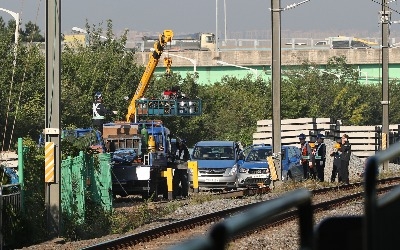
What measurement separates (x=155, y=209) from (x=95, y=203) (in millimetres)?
2047

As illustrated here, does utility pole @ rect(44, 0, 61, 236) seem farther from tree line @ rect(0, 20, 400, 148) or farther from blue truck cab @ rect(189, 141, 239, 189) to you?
tree line @ rect(0, 20, 400, 148)

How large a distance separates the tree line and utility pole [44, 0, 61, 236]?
20398 mm

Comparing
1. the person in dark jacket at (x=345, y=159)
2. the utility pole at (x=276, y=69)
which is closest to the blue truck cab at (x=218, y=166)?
the utility pole at (x=276, y=69)

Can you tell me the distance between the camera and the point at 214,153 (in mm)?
39125

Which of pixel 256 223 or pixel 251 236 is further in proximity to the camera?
pixel 251 236

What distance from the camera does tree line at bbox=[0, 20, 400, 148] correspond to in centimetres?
5191

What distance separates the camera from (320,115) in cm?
7956

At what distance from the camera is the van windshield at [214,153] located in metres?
38.8

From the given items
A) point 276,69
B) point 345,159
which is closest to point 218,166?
point 276,69

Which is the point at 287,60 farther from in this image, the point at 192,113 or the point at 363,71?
the point at 192,113

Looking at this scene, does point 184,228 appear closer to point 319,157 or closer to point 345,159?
point 319,157

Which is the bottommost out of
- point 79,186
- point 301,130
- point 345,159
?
point 79,186

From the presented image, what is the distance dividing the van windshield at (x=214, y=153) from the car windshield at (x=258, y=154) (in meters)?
0.68

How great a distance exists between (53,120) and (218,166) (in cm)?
1607
